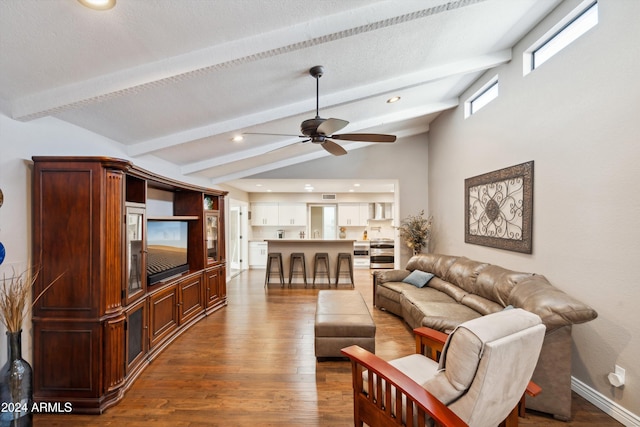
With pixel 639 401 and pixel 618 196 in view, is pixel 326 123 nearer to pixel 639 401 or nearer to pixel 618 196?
pixel 618 196

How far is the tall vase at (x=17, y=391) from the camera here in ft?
6.14

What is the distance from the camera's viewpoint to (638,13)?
1.92 meters

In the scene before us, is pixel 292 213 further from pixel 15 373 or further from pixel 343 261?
pixel 15 373

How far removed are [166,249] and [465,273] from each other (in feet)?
12.6

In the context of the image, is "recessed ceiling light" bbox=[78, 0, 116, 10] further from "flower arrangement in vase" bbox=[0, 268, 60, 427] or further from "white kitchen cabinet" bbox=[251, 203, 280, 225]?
"white kitchen cabinet" bbox=[251, 203, 280, 225]

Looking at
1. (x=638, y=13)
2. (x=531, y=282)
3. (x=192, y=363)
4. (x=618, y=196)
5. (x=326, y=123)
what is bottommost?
(x=192, y=363)

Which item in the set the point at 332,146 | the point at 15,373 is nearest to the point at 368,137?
the point at 332,146

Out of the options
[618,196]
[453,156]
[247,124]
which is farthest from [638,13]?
[247,124]

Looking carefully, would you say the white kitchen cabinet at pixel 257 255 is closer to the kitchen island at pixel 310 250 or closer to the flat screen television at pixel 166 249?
the kitchen island at pixel 310 250

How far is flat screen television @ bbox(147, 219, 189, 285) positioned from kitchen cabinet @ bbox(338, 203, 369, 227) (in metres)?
5.50

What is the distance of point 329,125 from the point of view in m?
2.58

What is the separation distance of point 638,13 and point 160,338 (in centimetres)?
494

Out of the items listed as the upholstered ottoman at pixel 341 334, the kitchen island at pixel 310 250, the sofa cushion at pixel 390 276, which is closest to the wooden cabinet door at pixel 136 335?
the upholstered ottoman at pixel 341 334

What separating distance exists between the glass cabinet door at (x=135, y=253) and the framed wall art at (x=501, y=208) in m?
3.92
